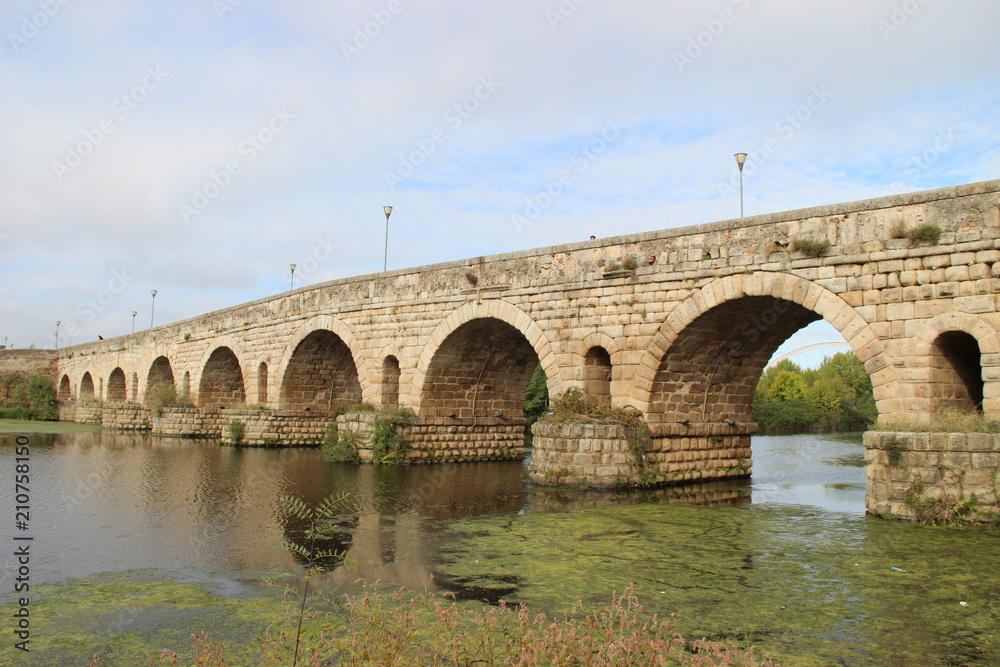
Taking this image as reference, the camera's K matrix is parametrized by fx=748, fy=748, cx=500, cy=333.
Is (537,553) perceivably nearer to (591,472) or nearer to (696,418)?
(591,472)

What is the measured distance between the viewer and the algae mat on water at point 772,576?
17.1 feet

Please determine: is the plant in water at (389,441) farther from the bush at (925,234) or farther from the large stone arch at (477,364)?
the bush at (925,234)

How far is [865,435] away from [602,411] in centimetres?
469

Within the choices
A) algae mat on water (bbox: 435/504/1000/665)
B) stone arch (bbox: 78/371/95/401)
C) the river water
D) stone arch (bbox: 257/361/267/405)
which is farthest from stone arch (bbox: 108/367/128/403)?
algae mat on water (bbox: 435/504/1000/665)

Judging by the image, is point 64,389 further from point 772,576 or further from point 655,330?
point 772,576

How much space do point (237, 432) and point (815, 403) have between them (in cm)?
3874

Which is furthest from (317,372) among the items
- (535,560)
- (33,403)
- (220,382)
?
(33,403)

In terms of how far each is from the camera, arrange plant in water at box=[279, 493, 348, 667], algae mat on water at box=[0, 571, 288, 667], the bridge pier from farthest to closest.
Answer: the bridge pier < algae mat on water at box=[0, 571, 288, 667] < plant in water at box=[279, 493, 348, 667]

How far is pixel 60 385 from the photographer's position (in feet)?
166

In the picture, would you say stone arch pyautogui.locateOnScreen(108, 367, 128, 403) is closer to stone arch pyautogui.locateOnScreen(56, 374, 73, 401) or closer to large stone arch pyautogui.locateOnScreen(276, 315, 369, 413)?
stone arch pyautogui.locateOnScreen(56, 374, 73, 401)

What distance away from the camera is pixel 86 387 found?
4641 cm

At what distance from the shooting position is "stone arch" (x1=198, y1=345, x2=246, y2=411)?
2830 centimetres

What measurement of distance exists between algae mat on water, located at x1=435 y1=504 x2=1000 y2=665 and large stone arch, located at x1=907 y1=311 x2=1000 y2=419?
1818mm

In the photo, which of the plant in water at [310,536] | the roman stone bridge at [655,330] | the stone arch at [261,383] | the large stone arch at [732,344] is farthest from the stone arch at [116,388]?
the large stone arch at [732,344]
